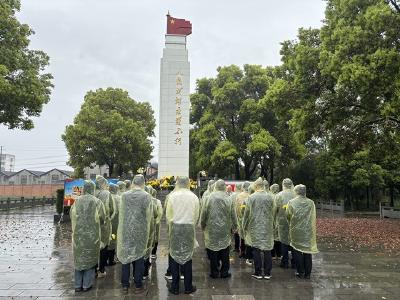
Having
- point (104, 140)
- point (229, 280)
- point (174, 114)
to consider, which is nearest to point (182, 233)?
point (229, 280)

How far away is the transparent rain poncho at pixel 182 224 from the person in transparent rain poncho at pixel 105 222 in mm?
1345

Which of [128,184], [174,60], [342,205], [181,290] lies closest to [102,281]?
[181,290]

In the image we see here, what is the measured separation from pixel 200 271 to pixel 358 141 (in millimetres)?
10336

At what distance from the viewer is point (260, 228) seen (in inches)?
277

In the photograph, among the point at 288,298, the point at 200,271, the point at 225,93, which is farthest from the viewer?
the point at 225,93

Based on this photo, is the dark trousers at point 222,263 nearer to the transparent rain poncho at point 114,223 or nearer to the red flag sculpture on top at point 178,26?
the transparent rain poncho at point 114,223

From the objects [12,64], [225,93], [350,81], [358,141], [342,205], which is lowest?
[342,205]

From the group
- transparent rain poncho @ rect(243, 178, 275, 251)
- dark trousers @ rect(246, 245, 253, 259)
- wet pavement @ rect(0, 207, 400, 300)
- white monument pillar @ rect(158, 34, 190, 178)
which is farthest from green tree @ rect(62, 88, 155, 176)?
transparent rain poncho @ rect(243, 178, 275, 251)

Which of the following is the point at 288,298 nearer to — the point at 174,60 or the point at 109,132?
the point at 174,60

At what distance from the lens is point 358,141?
50.5ft

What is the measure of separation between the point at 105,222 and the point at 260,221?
8.69 feet

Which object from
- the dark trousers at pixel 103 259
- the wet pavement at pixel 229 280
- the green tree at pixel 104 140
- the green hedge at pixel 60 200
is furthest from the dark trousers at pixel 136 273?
the green tree at pixel 104 140

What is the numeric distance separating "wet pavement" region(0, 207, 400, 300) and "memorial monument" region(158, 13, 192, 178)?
46.1 feet

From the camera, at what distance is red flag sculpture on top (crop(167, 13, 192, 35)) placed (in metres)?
24.6
